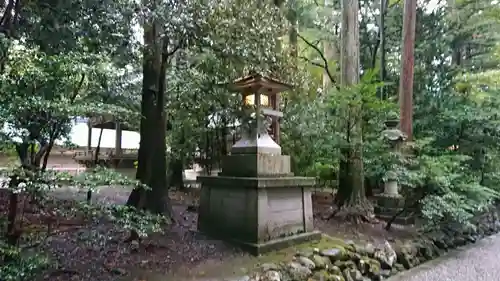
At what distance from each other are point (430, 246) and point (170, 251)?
14.9 feet

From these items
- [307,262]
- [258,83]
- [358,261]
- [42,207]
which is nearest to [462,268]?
[358,261]

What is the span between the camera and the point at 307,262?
4.03 metres

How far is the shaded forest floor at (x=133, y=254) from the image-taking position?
10.7ft

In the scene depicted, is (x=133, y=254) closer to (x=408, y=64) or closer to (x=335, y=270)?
(x=335, y=270)

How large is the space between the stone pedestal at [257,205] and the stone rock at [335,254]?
461 mm

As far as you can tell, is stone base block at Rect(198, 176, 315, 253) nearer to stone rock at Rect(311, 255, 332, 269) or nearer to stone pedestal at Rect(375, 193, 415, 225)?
stone rock at Rect(311, 255, 332, 269)

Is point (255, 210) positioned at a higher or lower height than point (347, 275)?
higher

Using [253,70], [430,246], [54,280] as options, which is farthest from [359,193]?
[54,280]

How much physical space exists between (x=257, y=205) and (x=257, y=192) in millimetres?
171

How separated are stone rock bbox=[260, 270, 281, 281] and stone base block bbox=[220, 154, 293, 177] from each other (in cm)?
136

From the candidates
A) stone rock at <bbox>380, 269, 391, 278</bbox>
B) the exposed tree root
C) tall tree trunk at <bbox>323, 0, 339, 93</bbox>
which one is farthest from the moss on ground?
tall tree trunk at <bbox>323, 0, 339, 93</bbox>

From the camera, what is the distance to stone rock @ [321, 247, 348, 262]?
4344 millimetres

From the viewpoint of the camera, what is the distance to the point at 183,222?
225 inches

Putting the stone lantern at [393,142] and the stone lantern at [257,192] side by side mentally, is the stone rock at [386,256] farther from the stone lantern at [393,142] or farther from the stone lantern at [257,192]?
the stone lantern at [393,142]
